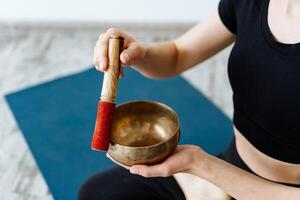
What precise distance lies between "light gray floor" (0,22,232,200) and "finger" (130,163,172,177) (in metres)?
0.74

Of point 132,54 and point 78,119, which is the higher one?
point 132,54

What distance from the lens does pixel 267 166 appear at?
84 cm

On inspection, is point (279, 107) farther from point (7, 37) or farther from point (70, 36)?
point (7, 37)

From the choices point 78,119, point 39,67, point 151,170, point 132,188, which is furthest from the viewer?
point 39,67

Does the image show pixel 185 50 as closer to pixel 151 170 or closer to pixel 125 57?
pixel 125 57

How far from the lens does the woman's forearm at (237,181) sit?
2.37 ft

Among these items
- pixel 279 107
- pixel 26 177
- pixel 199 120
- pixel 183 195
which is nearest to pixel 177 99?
pixel 199 120

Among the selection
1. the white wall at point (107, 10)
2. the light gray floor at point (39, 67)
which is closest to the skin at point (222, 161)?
the light gray floor at point (39, 67)

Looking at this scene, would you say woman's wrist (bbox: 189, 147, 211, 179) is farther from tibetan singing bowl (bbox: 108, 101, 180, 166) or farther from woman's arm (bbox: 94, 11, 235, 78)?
woman's arm (bbox: 94, 11, 235, 78)

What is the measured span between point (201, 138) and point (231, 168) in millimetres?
757

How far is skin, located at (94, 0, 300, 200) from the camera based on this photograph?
0.71 meters

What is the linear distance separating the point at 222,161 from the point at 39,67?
4.51ft

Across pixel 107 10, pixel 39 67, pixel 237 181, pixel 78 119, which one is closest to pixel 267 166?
pixel 237 181

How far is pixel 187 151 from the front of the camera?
2.36 ft
